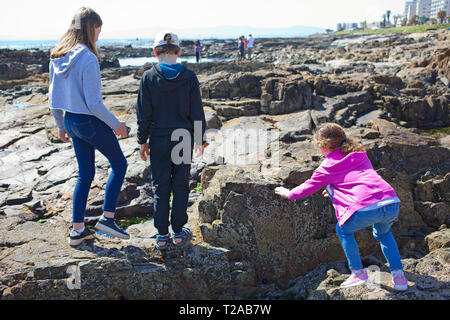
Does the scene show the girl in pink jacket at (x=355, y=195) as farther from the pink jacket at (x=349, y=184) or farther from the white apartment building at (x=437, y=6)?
the white apartment building at (x=437, y=6)

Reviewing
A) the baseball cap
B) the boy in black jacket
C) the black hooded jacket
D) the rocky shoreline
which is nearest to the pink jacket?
the rocky shoreline

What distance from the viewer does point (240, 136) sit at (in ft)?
25.9

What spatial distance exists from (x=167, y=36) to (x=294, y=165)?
2.34 metres

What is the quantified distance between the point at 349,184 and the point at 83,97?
8.77 ft

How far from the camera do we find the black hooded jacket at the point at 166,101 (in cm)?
376

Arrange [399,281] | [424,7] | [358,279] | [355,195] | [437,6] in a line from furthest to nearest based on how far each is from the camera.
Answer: [424,7] < [437,6] < [358,279] < [399,281] < [355,195]

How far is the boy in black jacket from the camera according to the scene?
12.3 ft

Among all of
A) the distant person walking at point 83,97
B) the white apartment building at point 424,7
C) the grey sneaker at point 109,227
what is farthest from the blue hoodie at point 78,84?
the white apartment building at point 424,7

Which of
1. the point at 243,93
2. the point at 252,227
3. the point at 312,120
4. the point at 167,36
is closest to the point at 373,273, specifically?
the point at 252,227

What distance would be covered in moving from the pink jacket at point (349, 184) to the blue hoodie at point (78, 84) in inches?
83.4

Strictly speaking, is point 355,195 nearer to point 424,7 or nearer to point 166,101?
point 166,101

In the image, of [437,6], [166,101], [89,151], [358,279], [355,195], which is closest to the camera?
[355,195]

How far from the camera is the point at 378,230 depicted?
3469 mm

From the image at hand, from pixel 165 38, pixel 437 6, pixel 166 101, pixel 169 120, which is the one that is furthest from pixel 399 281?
pixel 437 6
